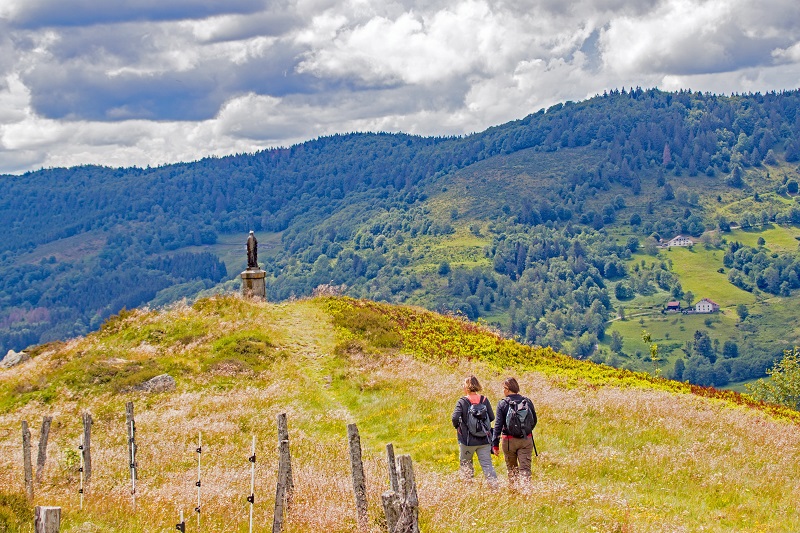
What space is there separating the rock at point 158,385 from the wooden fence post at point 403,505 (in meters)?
19.8

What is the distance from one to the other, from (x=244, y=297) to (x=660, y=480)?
2847 centimetres

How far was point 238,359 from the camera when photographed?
30797 millimetres

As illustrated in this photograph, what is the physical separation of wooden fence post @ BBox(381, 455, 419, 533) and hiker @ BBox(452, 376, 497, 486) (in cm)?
402

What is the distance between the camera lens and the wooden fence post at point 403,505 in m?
10.3

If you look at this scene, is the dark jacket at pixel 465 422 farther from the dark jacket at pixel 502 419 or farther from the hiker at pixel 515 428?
the hiker at pixel 515 428

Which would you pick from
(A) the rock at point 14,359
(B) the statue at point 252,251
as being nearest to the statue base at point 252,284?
(B) the statue at point 252,251

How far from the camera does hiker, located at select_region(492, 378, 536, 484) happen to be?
47.1 feet

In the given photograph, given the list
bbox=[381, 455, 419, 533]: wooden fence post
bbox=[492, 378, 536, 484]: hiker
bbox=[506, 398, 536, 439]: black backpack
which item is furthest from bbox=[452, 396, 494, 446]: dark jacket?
bbox=[381, 455, 419, 533]: wooden fence post

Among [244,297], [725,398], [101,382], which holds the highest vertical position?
[244,297]

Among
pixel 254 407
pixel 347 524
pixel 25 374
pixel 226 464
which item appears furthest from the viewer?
pixel 25 374

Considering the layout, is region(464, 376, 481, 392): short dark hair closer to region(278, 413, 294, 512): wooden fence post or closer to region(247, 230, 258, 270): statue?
region(278, 413, 294, 512): wooden fence post

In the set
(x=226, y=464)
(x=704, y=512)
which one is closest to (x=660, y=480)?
(x=704, y=512)

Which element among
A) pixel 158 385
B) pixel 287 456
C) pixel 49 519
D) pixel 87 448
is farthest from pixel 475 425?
pixel 158 385

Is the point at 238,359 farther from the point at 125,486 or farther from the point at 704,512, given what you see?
the point at 704,512
